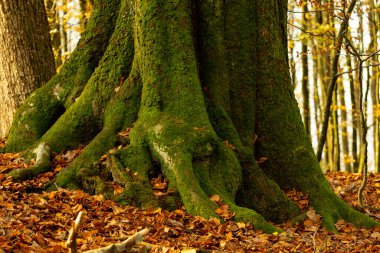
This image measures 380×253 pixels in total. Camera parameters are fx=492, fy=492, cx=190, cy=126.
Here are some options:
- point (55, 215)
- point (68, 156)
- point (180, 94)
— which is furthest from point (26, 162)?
point (180, 94)

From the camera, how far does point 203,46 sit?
642 centimetres

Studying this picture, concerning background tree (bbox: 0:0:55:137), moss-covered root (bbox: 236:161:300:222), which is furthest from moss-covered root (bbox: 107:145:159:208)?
background tree (bbox: 0:0:55:137)

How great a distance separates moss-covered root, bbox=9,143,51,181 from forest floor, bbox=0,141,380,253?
3.4 inches

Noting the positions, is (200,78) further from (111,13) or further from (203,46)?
(111,13)

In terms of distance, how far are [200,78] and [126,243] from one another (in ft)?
14.0

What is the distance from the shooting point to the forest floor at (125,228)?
3.93 metres

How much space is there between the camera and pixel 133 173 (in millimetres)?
5504

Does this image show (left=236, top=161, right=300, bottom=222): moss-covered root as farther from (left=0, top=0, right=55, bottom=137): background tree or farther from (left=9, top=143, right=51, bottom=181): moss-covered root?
(left=0, top=0, right=55, bottom=137): background tree

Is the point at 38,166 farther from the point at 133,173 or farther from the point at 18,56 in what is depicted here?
the point at 18,56

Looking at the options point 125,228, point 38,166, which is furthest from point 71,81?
point 125,228

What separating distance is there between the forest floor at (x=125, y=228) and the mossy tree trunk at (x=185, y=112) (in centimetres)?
22

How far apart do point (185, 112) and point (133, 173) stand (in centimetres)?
94

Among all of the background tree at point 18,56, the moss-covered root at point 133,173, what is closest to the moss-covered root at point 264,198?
the moss-covered root at point 133,173

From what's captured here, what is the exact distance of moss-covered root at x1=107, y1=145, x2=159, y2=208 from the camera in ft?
17.0
